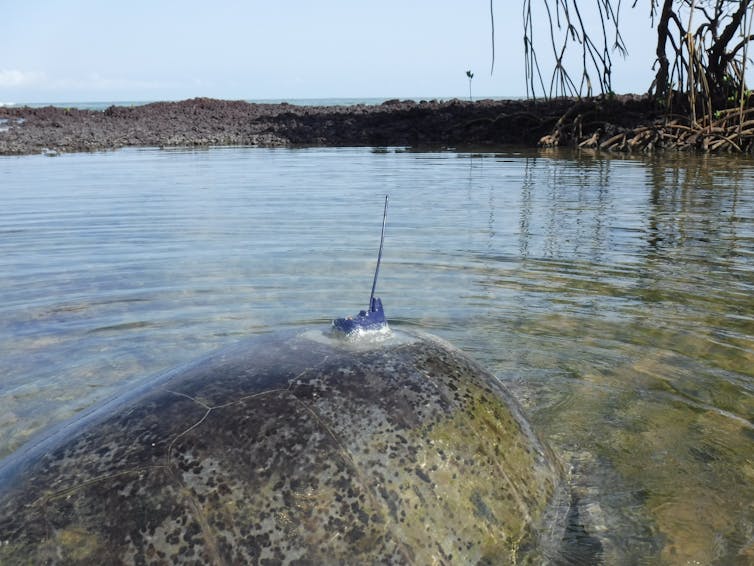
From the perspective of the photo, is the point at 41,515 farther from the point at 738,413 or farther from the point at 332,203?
the point at 332,203

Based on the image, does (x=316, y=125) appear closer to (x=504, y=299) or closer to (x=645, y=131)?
(x=645, y=131)

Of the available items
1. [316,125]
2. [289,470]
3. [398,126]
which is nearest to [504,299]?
[289,470]

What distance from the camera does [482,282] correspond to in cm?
590

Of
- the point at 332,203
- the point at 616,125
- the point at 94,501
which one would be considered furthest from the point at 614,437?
the point at 616,125

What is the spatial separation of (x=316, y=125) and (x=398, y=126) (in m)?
3.04

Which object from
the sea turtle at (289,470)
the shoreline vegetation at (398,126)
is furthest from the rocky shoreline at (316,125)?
the sea turtle at (289,470)

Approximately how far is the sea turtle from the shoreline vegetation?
1346cm

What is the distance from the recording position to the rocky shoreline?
19453mm

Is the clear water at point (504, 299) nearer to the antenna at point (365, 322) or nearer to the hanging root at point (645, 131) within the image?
the antenna at point (365, 322)

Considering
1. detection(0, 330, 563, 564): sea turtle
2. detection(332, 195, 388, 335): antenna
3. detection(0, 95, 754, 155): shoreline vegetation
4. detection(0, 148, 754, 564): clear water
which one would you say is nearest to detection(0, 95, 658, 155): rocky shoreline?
detection(0, 95, 754, 155): shoreline vegetation

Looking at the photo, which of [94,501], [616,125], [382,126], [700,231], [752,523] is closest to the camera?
[94,501]

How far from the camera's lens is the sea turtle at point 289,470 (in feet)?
6.16

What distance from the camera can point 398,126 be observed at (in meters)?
23.1

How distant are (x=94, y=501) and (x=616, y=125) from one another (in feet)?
58.3
